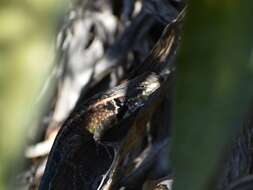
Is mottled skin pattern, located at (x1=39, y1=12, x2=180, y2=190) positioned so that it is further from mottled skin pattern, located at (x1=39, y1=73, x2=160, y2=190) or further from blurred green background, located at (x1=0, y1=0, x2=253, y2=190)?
blurred green background, located at (x1=0, y1=0, x2=253, y2=190)

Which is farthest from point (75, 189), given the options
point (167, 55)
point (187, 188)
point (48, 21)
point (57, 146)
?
point (48, 21)

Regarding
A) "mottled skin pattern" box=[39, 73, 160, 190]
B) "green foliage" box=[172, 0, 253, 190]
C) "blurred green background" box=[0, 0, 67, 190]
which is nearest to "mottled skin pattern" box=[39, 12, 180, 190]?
"mottled skin pattern" box=[39, 73, 160, 190]

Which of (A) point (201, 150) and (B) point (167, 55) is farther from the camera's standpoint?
(B) point (167, 55)

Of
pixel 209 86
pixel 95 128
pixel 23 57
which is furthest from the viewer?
pixel 95 128

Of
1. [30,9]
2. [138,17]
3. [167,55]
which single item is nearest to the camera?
[30,9]

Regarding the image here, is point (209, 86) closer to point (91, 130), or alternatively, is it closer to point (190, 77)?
point (190, 77)

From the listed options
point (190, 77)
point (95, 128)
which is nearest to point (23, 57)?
point (190, 77)

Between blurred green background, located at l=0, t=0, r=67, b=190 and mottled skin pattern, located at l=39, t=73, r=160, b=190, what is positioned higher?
blurred green background, located at l=0, t=0, r=67, b=190

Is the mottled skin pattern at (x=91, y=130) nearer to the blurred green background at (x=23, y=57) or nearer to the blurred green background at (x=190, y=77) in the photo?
the blurred green background at (x=190, y=77)

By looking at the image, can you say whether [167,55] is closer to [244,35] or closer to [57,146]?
[57,146]
